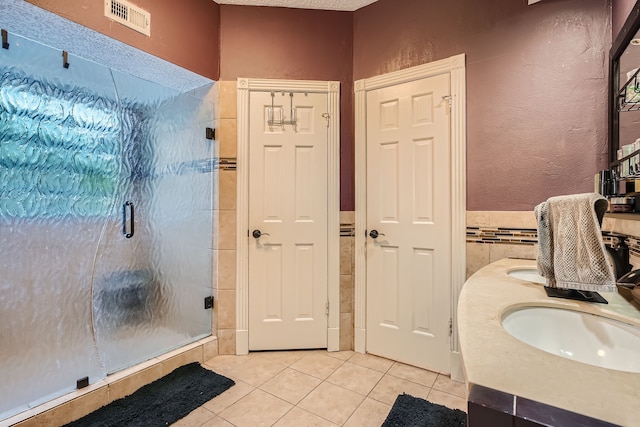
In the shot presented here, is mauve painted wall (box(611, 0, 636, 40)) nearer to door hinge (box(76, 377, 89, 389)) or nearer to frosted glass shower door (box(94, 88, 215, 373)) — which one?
frosted glass shower door (box(94, 88, 215, 373))

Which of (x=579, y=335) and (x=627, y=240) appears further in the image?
(x=627, y=240)

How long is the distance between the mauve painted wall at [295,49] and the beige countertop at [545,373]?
1592mm

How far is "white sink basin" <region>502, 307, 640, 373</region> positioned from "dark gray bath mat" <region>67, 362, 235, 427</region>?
5.52 ft

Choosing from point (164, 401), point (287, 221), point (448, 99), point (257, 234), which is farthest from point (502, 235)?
point (164, 401)

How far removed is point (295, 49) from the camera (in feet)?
7.71

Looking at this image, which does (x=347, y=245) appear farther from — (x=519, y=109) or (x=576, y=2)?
(x=576, y=2)

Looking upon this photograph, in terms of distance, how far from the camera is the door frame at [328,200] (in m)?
2.31

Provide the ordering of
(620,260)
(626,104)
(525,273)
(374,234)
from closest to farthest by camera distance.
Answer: (620,260), (626,104), (525,273), (374,234)

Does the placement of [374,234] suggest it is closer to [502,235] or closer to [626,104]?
[502,235]

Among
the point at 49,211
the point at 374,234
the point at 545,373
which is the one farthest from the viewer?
the point at 374,234

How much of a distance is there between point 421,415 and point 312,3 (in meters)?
2.78

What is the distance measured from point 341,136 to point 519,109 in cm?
116

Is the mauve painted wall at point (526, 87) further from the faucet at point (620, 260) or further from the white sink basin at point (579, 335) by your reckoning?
the white sink basin at point (579, 335)

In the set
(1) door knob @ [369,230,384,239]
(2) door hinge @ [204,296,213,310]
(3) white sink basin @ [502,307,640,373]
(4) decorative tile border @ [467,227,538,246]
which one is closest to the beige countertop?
(3) white sink basin @ [502,307,640,373]
